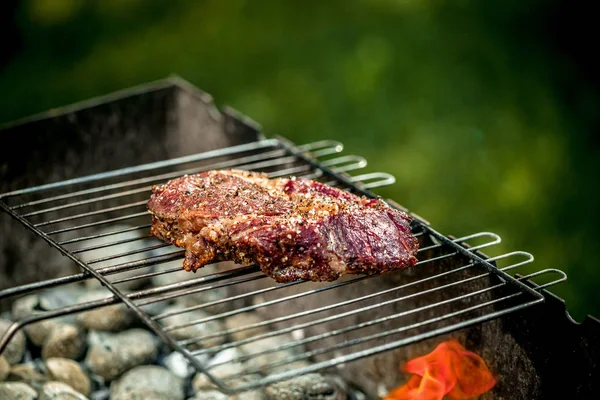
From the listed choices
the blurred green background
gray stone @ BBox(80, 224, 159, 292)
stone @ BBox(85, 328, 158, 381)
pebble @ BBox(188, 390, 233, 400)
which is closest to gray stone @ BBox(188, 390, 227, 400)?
pebble @ BBox(188, 390, 233, 400)

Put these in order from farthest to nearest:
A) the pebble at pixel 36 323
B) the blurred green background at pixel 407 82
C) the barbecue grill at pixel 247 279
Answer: the blurred green background at pixel 407 82 → the pebble at pixel 36 323 → the barbecue grill at pixel 247 279

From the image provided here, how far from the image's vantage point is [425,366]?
12.5 feet

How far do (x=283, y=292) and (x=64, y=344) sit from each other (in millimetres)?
1456

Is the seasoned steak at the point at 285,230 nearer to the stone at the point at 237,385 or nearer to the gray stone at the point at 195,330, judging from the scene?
the stone at the point at 237,385

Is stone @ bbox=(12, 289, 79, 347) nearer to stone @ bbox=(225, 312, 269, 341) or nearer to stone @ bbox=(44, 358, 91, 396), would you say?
stone @ bbox=(44, 358, 91, 396)

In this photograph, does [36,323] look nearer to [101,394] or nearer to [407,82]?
[101,394]

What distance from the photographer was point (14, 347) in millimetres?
4656

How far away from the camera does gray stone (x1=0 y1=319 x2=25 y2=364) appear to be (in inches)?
181

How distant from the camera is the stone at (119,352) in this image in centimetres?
454

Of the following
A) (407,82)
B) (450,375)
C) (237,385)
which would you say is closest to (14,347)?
(237,385)

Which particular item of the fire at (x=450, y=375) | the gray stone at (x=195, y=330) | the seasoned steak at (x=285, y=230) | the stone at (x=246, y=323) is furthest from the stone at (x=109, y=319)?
the fire at (x=450, y=375)

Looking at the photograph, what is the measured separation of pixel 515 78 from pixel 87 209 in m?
4.48

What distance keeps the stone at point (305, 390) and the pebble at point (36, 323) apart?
162cm

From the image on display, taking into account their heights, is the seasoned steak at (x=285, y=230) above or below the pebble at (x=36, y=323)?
above
